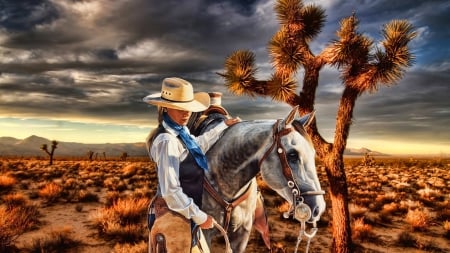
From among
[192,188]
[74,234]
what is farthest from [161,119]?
[74,234]

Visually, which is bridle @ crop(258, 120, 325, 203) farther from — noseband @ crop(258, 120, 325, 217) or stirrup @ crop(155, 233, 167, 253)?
stirrup @ crop(155, 233, 167, 253)

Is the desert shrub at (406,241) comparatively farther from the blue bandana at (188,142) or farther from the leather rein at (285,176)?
the blue bandana at (188,142)

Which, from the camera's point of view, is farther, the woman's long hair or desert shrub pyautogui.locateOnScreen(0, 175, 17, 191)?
desert shrub pyautogui.locateOnScreen(0, 175, 17, 191)

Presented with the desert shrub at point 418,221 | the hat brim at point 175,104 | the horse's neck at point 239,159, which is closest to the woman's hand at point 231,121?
the horse's neck at point 239,159

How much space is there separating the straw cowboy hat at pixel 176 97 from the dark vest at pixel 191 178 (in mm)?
202

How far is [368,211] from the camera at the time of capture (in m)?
13.6

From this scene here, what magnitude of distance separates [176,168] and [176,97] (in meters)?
0.55

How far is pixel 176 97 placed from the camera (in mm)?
2719

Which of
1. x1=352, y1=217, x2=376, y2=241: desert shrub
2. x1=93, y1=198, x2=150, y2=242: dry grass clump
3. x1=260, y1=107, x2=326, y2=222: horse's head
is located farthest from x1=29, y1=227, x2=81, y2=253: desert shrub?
x1=352, y1=217, x2=376, y2=241: desert shrub

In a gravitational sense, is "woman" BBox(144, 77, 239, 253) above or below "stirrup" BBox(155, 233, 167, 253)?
above

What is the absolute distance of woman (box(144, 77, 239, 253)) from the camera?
2531 millimetres

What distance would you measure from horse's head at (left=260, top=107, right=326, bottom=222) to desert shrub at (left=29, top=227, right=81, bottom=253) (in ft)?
19.5

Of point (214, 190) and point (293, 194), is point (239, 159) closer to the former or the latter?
point (214, 190)

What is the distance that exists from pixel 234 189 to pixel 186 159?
1.99 feet
